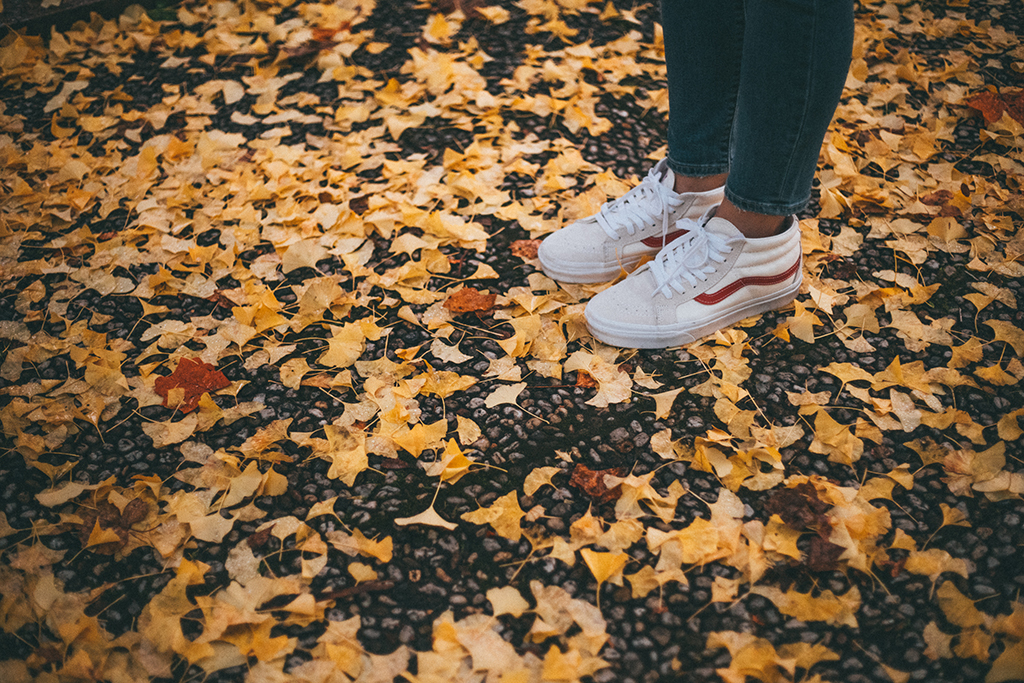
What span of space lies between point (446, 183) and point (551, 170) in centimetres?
35

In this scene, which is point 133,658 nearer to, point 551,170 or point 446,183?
point 446,183

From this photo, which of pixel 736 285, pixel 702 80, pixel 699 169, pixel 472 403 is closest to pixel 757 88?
pixel 702 80

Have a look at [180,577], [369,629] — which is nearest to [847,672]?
[369,629]

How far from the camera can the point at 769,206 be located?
129 centimetres

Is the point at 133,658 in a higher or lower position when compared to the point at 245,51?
lower

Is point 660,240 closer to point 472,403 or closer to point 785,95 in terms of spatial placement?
point 785,95

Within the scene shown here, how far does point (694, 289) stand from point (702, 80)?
47 centimetres

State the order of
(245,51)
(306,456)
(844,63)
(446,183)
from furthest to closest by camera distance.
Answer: (245,51) → (446,183) → (306,456) → (844,63)

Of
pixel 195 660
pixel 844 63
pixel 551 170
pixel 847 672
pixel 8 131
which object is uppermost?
pixel 844 63

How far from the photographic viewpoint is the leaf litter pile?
3.51 feet

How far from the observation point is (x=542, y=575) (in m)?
1.14

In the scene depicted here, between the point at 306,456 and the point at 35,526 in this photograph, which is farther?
the point at 306,456

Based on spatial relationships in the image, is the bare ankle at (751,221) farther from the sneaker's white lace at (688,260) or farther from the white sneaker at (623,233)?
the white sneaker at (623,233)

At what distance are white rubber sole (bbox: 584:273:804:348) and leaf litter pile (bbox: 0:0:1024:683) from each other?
0.12 feet
